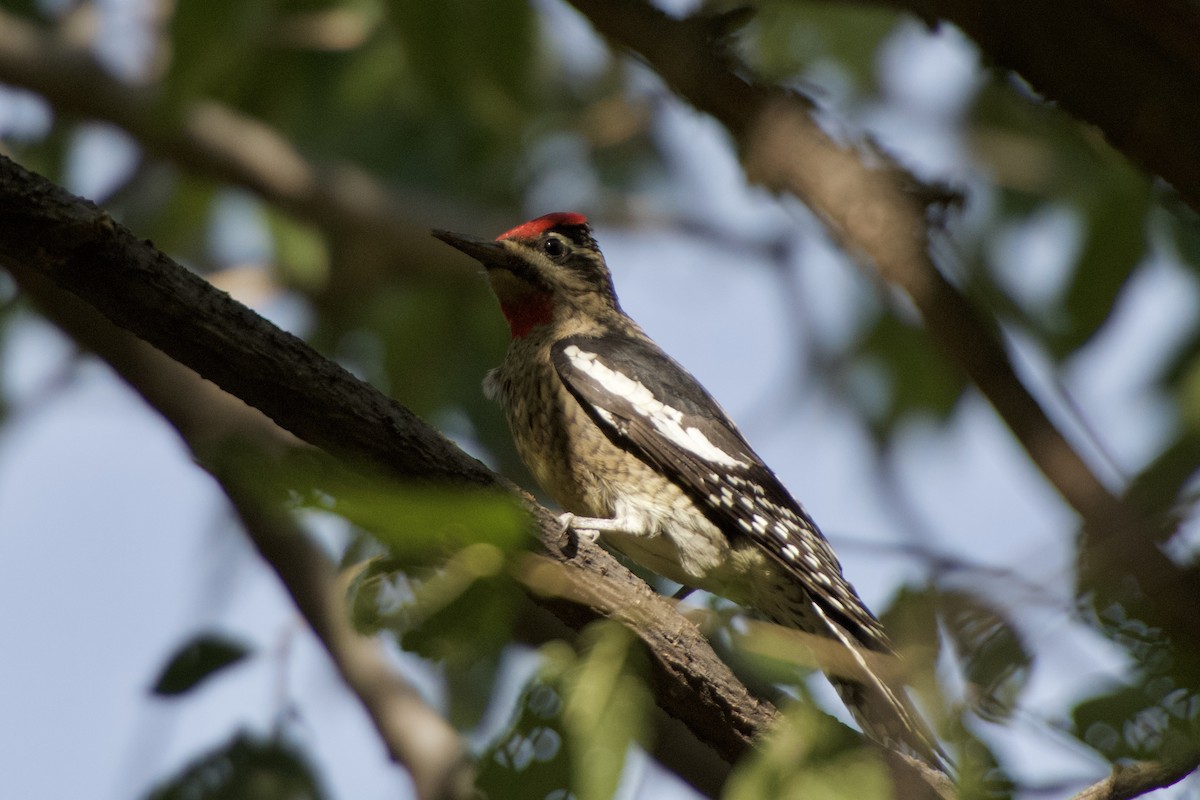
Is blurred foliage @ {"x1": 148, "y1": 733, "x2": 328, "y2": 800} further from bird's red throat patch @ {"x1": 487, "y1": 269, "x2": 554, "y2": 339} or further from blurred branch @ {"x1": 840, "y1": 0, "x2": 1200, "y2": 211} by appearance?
blurred branch @ {"x1": 840, "y1": 0, "x2": 1200, "y2": 211}

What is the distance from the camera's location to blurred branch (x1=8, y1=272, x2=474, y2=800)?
3.57m

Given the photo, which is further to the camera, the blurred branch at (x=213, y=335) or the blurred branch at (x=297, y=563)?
the blurred branch at (x=297, y=563)

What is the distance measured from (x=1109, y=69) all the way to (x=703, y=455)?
1939 millimetres

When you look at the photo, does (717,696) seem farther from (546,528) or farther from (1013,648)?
(1013,648)

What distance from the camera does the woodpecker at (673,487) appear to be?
3.54m

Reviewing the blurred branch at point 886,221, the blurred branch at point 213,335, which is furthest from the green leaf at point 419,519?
the blurred branch at point 886,221

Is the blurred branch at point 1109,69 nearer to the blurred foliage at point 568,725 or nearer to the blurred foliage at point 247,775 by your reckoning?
the blurred foliage at point 568,725

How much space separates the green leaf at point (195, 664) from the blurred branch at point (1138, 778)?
172 centimetres

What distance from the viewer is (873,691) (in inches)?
129

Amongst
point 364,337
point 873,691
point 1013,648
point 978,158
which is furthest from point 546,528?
point 978,158

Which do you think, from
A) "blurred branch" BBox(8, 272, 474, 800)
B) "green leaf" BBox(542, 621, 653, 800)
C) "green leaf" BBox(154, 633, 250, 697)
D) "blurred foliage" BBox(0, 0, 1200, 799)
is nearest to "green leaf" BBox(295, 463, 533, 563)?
"blurred foliage" BBox(0, 0, 1200, 799)

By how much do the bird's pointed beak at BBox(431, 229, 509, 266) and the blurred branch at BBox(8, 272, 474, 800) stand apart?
830 mm

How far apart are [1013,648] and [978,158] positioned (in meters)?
4.74

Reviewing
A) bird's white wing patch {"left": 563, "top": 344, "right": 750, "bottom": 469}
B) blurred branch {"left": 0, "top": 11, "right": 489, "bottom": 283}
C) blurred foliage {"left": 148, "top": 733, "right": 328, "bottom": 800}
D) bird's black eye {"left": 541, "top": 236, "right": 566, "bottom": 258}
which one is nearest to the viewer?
blurred foliage {"left": 148, "top": 733, "right": 328, "bottom": 800}
